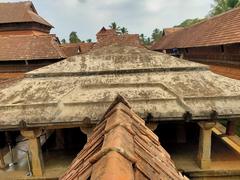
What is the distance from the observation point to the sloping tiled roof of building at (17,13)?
2473 centimetres

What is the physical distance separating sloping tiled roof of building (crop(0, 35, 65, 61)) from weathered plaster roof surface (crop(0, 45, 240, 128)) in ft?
26.0

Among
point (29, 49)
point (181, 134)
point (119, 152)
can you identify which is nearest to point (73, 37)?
point (29, 49)

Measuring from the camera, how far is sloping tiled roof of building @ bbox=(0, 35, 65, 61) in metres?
17.1

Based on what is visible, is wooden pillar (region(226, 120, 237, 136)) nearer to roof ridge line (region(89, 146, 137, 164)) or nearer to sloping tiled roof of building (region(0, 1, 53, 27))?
roof ridge line (region(89, 146, 137, 164))

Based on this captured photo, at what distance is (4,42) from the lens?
18984mm

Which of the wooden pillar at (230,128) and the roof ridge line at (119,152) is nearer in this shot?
the roof ridge line at (119,152)

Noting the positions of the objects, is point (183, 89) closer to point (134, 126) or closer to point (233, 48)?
point (134, 126)

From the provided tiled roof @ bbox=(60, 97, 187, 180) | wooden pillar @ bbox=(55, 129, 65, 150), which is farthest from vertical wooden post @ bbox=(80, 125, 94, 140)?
tiled roof @ bbox=(60, 97, 187, 180)

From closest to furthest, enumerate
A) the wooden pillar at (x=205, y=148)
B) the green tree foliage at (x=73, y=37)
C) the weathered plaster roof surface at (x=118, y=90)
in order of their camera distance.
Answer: the weathered plaster roof surface at (x=118, y=90) < the wooden pillar at (x=205, y=148) < the green tree foliage at (x=73, y=37)

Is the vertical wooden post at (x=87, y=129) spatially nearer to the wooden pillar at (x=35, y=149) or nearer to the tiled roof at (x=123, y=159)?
the wooden pillar at (x=35, y=149)

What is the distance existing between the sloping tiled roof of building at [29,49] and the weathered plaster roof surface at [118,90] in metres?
7.93

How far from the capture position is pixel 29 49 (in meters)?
17.8

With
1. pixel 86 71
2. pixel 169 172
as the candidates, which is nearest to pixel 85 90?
pixel 86 71

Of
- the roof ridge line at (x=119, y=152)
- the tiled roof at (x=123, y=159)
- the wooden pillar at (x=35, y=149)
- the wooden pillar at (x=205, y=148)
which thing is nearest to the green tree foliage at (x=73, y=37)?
the wooden pillar at (x=35, y=149)
